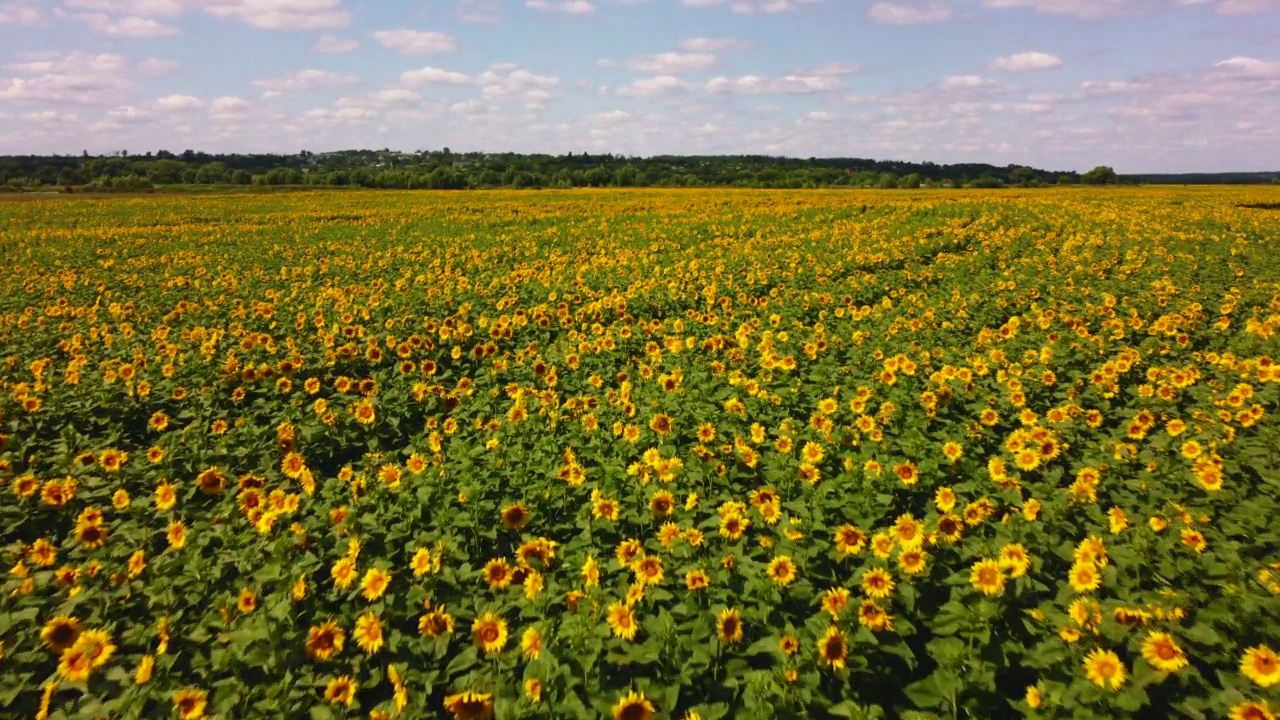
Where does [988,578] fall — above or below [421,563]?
above

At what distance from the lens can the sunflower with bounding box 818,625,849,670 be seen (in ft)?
9.08

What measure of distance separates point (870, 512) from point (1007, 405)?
8.88 feet

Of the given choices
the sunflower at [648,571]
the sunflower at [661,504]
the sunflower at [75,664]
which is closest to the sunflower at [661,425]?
the sunflower at [661,504]

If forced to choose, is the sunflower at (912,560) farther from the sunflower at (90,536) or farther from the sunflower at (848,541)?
the sunflower at (90,536)

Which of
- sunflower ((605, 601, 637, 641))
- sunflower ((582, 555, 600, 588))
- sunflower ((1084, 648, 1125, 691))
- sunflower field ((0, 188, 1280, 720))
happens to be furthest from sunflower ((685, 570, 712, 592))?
sunflower ((1084, 648, 1125, 691))

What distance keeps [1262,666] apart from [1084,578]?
0.69 m

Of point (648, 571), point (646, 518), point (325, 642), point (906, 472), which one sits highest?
point (906, 472)

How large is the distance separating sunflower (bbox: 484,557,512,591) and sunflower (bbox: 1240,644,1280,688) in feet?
10.3

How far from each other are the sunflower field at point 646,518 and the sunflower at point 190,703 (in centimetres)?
1

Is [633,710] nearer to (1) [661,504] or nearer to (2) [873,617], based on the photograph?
(2) [873,617]

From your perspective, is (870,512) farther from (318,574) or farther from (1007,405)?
(318,574)

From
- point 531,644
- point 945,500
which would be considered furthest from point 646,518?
point 945,500

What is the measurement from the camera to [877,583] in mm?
3230

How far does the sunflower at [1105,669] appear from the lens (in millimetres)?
2537
